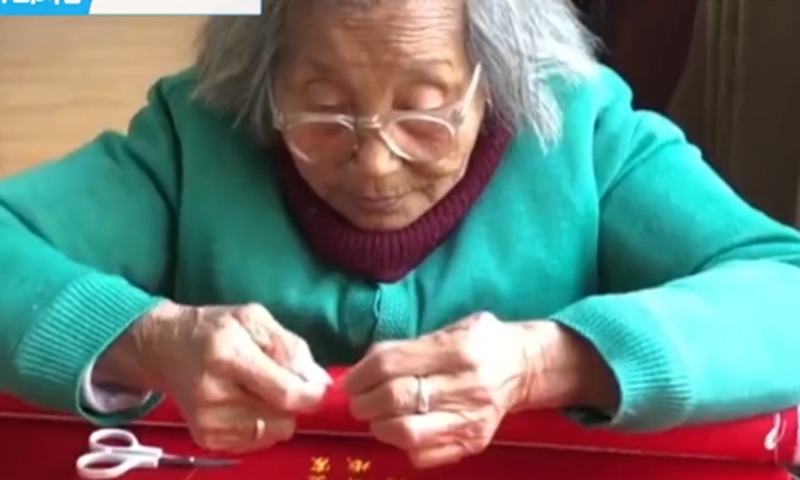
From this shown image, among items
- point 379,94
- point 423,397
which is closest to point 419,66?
point 379,94

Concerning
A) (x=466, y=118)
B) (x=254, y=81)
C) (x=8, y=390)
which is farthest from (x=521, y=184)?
Result: (x=8, y=390)

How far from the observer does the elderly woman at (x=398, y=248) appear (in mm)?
851

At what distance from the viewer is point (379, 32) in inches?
36.3

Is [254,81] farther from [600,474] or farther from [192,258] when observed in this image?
[600,474]

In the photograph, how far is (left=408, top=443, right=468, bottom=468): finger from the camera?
0.83 m

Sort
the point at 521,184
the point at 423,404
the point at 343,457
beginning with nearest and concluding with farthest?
1. the point at 423,404
2. the point at 343,457
3. the point at 521,184

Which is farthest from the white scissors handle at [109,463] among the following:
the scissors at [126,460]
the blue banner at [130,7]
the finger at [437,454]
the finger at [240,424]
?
the blue banner at [130,7]

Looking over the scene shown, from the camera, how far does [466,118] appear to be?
981 mm

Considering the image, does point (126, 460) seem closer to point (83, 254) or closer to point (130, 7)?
point (83, 254)

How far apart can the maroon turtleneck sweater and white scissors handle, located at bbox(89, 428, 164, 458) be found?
0.65 feet

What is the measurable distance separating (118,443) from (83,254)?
0.55 feet

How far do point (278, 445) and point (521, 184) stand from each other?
0.27 metres

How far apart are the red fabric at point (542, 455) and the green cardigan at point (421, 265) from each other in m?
0.09

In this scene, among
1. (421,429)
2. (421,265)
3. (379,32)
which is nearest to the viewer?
(421,429)
